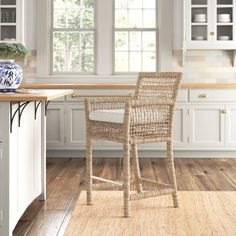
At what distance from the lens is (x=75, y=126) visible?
6.32 meters

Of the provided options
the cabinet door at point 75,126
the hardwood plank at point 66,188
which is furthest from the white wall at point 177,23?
the hardwood plank at point 66,188

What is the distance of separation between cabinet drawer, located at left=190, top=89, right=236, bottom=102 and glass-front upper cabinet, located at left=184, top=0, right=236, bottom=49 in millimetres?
594

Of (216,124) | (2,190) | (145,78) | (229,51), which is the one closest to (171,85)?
(145,78)

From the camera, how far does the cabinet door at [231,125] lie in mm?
6242

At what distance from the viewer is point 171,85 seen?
4059 mm

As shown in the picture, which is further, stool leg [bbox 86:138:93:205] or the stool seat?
stool leg [bbox 86:138:93:205]

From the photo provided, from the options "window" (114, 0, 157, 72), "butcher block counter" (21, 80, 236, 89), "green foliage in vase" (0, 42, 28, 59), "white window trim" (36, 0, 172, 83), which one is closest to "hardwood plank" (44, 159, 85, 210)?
"butcher block counter" (21, 80, 236, 89)

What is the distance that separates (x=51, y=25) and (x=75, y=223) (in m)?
3.95

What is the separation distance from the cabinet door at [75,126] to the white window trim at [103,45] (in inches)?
23.7

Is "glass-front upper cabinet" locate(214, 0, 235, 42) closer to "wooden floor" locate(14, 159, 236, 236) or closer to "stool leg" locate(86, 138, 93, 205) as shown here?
"wooden floor" locate(14, 159, 236, 236)

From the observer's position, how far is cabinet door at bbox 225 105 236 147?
20.5 feet

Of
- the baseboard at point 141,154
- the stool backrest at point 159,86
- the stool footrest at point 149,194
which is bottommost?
the baseboard at point 141,154

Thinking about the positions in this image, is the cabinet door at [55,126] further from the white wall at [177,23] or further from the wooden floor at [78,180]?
the white wall at [177,23]

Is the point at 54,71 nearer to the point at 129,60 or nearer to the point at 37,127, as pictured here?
the point at 129,60
